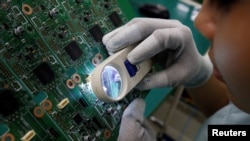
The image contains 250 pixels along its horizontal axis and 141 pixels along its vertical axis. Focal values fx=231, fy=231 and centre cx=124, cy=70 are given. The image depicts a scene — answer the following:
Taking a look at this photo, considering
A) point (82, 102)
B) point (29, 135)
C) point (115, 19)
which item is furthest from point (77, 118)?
point (115, 19)

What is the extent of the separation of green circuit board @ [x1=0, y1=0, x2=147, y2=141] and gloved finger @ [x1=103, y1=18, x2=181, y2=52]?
8 cm

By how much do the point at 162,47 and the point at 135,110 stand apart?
26 cm

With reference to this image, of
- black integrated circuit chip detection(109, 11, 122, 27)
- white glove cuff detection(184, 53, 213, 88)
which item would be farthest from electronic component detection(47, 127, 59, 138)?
white glove cuff detection(184, 53, 213, 88)

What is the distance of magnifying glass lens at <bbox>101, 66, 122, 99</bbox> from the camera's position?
75 cm

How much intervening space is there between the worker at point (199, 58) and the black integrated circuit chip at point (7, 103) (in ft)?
1.19

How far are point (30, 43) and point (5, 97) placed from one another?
18 cm

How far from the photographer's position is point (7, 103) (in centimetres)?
62

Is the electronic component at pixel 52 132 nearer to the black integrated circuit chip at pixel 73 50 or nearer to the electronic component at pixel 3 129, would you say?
the electronic component at pixel 3 129

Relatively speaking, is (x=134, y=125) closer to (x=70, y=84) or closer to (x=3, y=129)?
(x=70, y=84)

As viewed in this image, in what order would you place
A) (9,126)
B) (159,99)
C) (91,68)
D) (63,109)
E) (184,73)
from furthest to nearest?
(159,99)
(184,73)
(91,68)
(63,109)
(9,126)

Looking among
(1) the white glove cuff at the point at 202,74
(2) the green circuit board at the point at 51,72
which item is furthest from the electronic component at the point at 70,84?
(1) the white glove cuff at the point at 202,74

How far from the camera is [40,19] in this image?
0.75 metres

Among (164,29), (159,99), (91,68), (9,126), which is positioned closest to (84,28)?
(91,68)

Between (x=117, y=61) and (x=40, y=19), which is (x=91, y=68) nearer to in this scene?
(x=117, y=61)
